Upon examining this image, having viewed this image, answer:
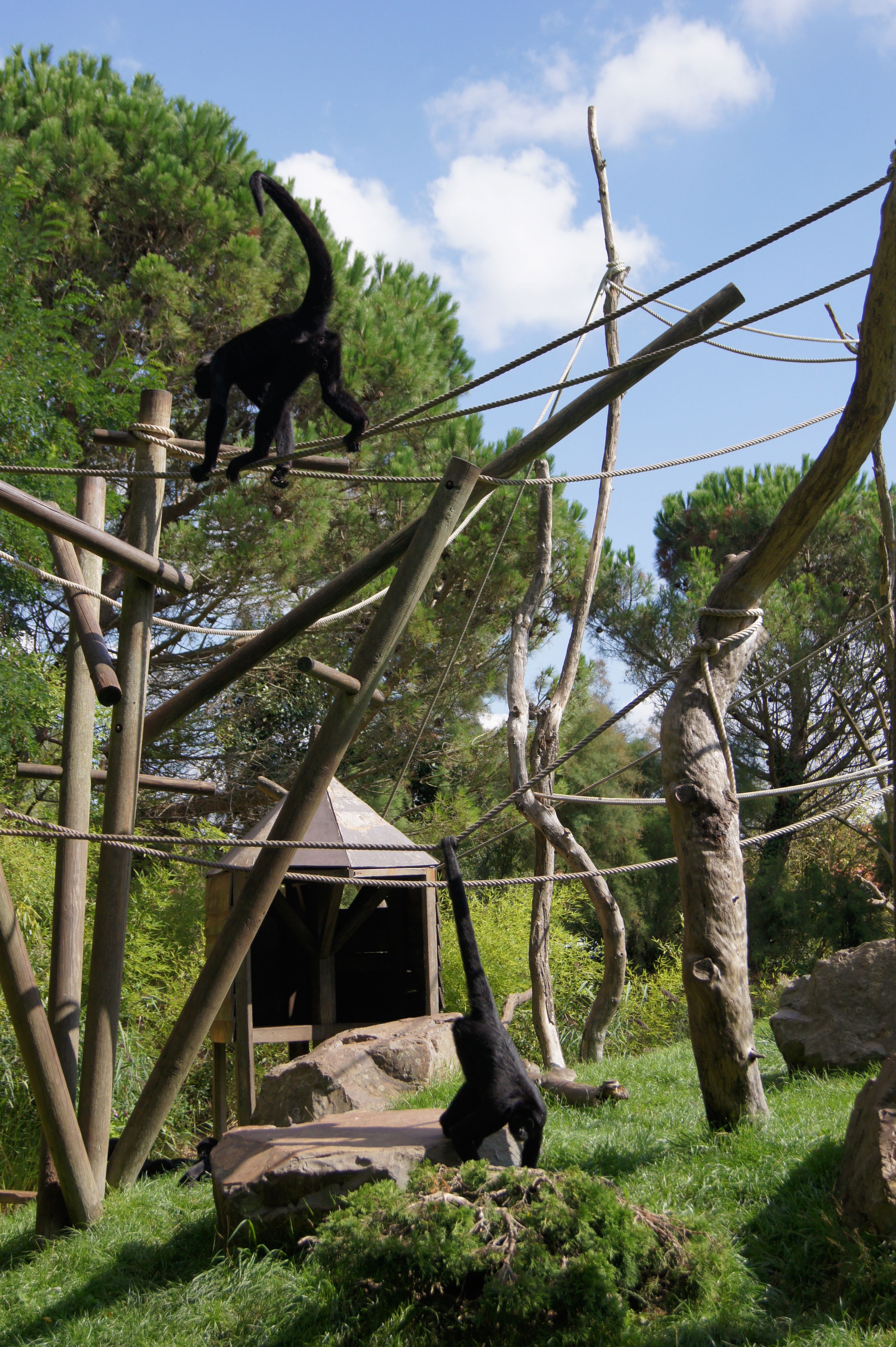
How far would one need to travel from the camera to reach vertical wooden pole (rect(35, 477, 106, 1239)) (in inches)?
162

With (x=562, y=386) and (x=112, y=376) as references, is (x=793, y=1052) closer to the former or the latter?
(x=562, y=386)

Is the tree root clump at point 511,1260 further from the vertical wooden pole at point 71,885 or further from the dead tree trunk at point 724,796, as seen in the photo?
the vertical wooden pole at point 71,885

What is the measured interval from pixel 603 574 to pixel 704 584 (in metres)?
1.89

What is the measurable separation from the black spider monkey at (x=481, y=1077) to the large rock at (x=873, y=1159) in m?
1.08

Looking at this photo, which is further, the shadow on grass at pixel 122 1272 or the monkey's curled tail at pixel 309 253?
the monkey's curled tail at pixel 309 253

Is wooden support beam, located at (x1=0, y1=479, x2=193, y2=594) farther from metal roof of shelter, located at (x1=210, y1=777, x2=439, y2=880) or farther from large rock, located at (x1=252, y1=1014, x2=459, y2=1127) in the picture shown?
large rock, located at (x1=252, y1=1014, x2=459, y2=1127)

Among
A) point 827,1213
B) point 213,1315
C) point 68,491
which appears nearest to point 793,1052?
point 827,1213

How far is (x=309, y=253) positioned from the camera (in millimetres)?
4098

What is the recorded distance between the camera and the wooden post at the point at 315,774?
3.74 metres

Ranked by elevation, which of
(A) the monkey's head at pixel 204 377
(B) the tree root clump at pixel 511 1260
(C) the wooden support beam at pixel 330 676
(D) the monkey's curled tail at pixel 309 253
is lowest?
(B) the tree root clump at pixel 511 1260

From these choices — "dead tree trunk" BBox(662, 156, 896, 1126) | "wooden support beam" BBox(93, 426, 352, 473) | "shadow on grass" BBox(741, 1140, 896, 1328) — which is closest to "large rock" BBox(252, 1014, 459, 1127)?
"dead tree trunk" BBox(662, 156, 896, 1126)

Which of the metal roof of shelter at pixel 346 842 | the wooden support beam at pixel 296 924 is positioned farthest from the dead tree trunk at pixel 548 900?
the wooden support beam at pixel 296 924

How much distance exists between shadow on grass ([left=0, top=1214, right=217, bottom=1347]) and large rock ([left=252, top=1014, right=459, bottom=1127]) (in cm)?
148

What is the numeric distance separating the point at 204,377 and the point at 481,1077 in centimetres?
343
